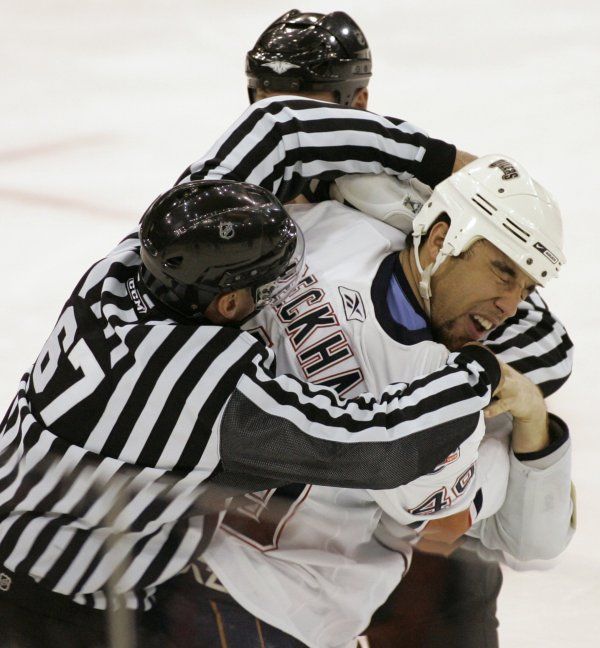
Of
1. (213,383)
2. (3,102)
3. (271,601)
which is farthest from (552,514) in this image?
(3,102)

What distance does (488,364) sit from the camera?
5.82 feet

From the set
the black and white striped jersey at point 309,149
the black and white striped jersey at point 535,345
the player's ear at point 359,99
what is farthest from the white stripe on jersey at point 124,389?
the player's ear at point 359,99

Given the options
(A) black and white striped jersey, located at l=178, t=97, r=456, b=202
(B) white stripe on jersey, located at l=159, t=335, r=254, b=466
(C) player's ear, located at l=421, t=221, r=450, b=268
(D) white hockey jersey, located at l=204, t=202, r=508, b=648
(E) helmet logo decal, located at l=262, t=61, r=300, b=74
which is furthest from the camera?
(E) helmet logo decal, located at l=262, t=61, r=300, b=74

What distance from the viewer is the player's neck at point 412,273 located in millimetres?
2031

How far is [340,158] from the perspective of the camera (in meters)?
2.19

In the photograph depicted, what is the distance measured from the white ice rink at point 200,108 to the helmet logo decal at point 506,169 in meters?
0.81

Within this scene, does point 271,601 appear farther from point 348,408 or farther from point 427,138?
point 427,138

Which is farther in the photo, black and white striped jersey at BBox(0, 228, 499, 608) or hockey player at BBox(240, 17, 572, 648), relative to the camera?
hockey player at BBox(240, 17, 572, 648)

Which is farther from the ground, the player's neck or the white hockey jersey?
the player's neck

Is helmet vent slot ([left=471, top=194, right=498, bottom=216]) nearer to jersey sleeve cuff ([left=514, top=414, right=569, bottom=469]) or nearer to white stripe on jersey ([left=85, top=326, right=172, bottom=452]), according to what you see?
jersey sleeve cuff ([left=514, top=414, right=569, bottom=469])

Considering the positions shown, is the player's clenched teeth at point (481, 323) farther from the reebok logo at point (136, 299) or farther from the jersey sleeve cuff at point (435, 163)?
the reebok logo at point (136, 299)

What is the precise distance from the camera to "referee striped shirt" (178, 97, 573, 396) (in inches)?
84.2

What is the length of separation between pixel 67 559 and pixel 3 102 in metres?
3.33

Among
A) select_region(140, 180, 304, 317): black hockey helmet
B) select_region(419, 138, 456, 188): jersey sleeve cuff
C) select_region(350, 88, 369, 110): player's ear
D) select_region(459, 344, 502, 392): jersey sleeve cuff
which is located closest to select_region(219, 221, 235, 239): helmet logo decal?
select_region(140, 180, 304, 317): black hockey helmet
